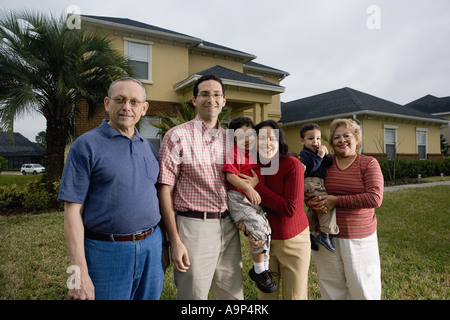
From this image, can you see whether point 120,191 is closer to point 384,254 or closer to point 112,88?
point 112,88

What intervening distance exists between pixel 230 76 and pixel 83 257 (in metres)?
11.2

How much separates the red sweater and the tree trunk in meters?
8.02

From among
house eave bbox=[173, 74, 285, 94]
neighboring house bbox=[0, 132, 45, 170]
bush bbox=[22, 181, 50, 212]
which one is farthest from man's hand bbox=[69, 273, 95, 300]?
neighboring house bbox=[0, 132, 45, 170]

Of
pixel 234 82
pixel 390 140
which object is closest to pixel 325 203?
pixel 234 82

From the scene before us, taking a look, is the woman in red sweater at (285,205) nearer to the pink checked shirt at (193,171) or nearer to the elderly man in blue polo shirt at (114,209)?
the pink checked shirt at (193,171)

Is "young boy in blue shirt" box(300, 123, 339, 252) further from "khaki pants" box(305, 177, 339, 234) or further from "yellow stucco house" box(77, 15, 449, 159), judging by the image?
"yellow stucco house" box(77, 15, 449, 159)

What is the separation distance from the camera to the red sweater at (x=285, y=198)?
2211mm

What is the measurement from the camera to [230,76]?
12.1 m

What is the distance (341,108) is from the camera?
15906 mm

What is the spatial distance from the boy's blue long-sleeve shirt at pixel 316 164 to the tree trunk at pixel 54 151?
8065 millimetres

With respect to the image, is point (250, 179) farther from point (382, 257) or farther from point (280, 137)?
point (382, 257)

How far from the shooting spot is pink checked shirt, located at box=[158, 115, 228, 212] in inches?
84.4

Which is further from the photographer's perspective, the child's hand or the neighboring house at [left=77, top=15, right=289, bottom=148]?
the neighboring house at [left=77, top=15, right=289, bottom=148]

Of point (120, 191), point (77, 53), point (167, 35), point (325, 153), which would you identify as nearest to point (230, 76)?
point (167, 35)
